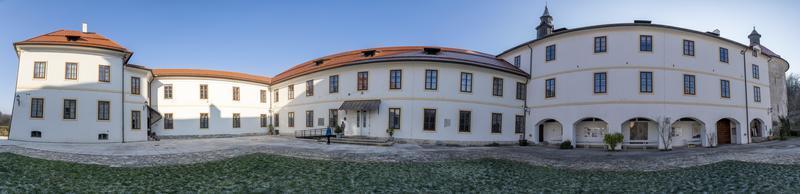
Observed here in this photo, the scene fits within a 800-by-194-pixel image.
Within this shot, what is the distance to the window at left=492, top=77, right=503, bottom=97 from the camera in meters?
26.0

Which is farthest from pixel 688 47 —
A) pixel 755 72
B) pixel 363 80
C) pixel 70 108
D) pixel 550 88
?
pixel 70 108

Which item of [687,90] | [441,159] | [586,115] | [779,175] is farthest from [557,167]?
[687,90]

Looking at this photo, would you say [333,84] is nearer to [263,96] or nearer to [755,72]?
[263,96]

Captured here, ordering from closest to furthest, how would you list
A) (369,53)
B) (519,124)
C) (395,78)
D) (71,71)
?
(71,71), (395,78), (519,124), (369,53)

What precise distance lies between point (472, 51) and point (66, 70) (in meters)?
27.4

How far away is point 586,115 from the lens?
79.3ft

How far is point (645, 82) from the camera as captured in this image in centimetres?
2336

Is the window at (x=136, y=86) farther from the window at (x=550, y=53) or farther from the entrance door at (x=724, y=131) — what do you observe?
the entrance door at (x=724, y=131)

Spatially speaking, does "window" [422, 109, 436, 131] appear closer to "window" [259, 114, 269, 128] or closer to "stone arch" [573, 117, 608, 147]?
"stone arch" [573, 117, 608, 147]

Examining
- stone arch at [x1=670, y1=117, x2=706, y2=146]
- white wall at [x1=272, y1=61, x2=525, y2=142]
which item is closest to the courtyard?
white wall at [x1=272, y1=61, x2=525, y2=142]

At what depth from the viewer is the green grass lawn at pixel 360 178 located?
9852mm

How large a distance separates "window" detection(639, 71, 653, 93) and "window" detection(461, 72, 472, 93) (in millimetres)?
10245

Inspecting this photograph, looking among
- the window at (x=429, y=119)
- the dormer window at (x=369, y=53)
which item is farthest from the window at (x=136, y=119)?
the window at (x=429, y=119)

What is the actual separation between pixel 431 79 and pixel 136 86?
20.0m
